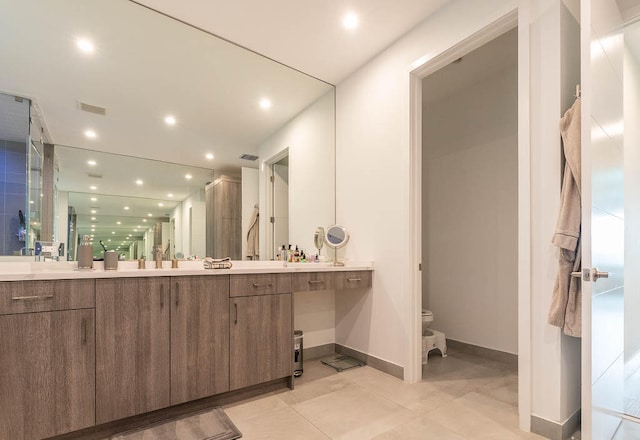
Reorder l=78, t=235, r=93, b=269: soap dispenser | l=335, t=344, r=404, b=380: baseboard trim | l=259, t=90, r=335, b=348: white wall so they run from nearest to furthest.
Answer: l=78, t=235, r=93, b=269: soap dispenser, l=335, t=344, r=404, b=380: baseboard trim, l=259, t=90, r=335, b=348: white wall

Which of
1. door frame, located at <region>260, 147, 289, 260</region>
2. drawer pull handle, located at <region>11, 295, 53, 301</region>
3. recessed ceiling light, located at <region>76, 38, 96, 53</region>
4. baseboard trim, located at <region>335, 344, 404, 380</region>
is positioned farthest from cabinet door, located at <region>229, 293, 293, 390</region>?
recessed ceiling light, located at <region>76, 38, 96, 53</region>

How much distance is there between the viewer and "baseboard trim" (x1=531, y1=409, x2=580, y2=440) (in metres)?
1.70

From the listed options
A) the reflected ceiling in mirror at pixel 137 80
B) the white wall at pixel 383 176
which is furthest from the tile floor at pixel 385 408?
the reflected ceiling in mirror at pixel 137 80

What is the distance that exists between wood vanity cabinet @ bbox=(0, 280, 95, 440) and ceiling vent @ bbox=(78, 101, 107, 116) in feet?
4.03

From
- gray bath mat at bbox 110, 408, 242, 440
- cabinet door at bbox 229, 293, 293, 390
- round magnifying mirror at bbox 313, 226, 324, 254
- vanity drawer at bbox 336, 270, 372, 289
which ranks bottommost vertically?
gray bath mat at bbox 110, 408, 242, 440

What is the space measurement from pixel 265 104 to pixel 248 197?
88 cm

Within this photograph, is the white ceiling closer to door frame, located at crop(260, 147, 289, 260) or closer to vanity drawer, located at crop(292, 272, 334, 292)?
door frame, located at crop(260, 147, 289, 260)

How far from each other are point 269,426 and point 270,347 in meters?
0.49

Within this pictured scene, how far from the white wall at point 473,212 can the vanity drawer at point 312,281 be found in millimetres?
1587

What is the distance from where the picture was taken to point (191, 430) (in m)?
1.82

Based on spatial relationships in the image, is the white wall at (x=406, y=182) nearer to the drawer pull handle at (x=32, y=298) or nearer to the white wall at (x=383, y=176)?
the white wall at (x=383, y=176)

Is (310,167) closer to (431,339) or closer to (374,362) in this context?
(374,362)

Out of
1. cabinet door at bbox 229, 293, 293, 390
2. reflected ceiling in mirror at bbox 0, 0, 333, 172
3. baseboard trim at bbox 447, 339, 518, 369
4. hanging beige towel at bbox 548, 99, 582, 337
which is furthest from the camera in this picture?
baseboard trim at bbox 447, 339, 518, 369

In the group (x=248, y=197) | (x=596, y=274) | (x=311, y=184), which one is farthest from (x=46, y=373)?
(x=596, y=274)
